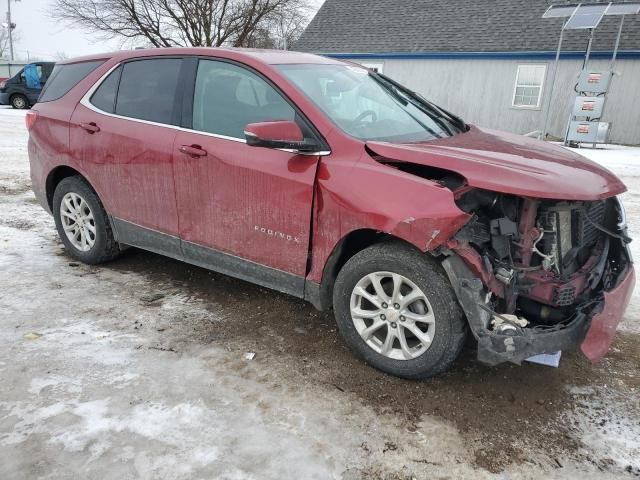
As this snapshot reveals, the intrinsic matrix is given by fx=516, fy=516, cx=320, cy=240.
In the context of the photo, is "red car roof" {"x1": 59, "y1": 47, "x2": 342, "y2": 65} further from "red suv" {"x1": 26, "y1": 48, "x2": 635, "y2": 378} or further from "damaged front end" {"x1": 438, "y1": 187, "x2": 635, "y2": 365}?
"damaged front end" {"x1": 438, "y1": 187, "x2": 635, "y2": 365}

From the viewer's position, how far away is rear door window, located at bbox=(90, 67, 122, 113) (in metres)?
4.06

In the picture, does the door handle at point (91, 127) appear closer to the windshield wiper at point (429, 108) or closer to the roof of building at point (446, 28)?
the windshield wiper at point (429, 108)

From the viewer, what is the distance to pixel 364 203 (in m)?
2.79

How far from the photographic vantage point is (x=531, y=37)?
17.0 metres

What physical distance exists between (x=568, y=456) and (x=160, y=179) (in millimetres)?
3007

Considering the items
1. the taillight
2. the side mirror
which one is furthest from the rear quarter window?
the side mirror

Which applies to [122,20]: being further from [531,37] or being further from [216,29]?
[531,37]

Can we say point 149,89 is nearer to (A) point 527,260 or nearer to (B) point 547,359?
(A) point 527,260

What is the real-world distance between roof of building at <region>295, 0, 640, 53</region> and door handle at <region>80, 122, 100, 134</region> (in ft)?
53.4

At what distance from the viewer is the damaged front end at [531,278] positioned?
2.60 metres

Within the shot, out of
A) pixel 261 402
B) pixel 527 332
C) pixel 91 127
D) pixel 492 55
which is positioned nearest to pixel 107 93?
pixel 91 127

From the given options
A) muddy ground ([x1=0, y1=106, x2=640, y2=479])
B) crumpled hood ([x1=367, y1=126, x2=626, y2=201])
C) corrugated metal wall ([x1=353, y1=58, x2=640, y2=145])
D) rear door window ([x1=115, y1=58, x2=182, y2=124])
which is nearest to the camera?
muddy ground ([x1=0, y1=106, x2=640, y2=479])

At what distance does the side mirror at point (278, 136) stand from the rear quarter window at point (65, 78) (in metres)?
2.13

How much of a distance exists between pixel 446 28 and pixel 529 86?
3.89 meters
